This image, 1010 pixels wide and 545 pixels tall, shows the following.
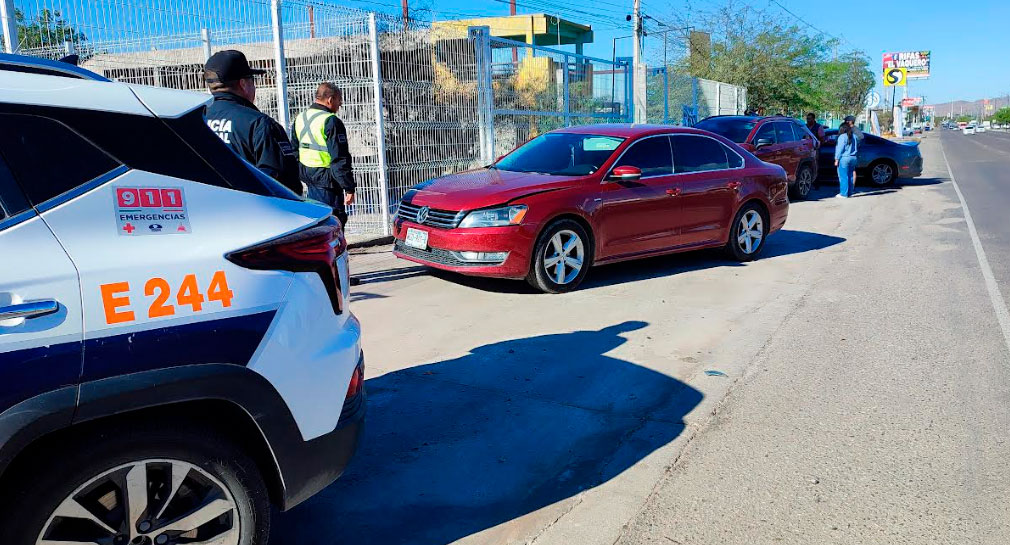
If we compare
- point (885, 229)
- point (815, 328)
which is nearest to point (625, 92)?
point (885, 229)

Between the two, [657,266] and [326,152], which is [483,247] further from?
[657,266]

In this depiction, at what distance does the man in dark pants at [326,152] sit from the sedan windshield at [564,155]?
6.75 feet

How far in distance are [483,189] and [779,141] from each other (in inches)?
400

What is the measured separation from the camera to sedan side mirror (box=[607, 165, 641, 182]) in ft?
24.7

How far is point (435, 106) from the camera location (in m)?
11.1

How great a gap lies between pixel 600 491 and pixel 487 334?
102 inches

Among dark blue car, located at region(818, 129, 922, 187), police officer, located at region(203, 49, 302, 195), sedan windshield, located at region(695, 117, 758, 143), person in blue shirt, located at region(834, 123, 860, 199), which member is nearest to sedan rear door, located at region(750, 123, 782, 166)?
sedan windshield, located at region(695, 117, 758, 143)

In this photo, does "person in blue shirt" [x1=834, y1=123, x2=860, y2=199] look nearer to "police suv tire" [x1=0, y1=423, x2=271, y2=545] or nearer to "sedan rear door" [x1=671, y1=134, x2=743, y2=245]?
"sedan rear door" [x1=671, y1=134, x2=743, y2=245]

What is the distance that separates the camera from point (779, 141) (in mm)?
15359

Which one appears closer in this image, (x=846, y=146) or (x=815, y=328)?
(x=815, y=328)

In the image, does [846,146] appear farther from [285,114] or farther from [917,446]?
[917,446]

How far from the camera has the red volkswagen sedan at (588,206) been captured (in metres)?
6.96

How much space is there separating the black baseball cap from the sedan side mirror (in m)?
3.76

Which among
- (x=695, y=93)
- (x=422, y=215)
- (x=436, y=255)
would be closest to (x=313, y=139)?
(x=422, y=215)
